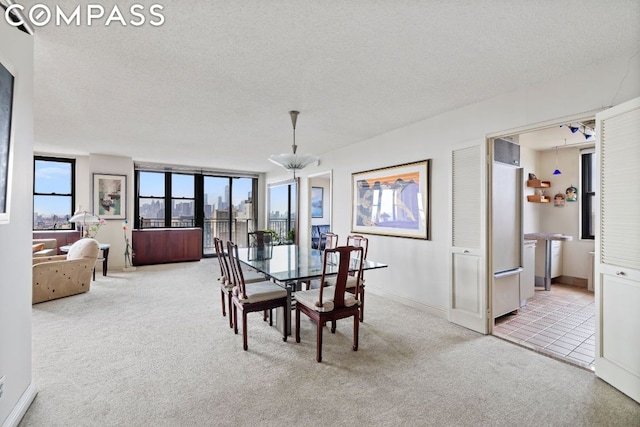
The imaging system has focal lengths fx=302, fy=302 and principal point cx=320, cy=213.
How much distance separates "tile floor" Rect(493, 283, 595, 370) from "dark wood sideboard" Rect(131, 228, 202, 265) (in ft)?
21.5

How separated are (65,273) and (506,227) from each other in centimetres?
607

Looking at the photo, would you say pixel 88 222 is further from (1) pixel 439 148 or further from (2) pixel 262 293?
(1) pixel 439 148

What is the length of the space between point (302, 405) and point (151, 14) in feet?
8.67

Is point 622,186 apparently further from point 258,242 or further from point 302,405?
point 258,242

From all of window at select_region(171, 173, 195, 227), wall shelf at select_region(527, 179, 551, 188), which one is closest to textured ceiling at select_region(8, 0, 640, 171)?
wall shelf at select_region(527, 179, 551, 188)

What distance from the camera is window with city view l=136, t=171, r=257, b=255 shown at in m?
7.50

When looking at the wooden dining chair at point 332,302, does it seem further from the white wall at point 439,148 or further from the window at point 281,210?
the window at point 281,210

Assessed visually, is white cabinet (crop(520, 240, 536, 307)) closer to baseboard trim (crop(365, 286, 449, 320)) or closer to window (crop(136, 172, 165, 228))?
baseboard trim (crop(365, 286, 449, 320))

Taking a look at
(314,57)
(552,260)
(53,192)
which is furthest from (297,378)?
Result: (53,192)

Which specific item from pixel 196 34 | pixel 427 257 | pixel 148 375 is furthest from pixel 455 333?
pixel 196 34

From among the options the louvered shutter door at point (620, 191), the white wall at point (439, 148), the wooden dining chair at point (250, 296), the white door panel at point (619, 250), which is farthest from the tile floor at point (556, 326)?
the wooden dining chair at point (250, 296)

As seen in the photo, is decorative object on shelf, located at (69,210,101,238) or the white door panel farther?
decorative object on shelf, located at (69,210,101,238)

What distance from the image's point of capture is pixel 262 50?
2221mm

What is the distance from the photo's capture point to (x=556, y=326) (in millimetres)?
3400
